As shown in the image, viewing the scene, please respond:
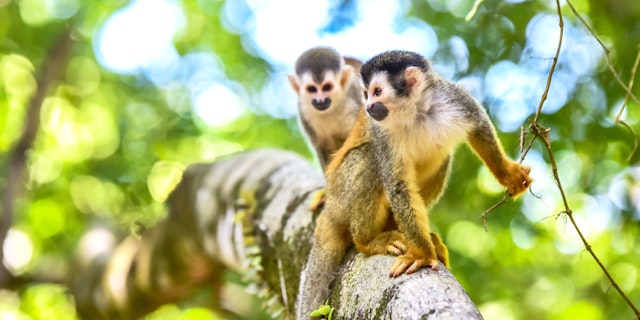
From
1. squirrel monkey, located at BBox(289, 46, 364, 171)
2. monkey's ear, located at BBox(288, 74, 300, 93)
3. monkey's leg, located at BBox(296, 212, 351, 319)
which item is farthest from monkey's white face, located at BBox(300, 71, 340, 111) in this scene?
monkey's leg, located at BBox(296, 212, 351, 319)

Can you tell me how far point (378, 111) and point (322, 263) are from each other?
848 millimetres

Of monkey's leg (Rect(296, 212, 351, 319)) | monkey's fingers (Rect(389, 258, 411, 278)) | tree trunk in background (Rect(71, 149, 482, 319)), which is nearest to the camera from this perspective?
tree trunk in background (Rect(71, 149, 482, 319))

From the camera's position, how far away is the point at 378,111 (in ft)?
10.7

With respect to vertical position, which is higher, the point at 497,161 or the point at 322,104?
the point at 497,161

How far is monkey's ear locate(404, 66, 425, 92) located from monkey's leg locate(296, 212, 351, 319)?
81 cm

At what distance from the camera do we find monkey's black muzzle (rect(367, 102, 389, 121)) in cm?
325

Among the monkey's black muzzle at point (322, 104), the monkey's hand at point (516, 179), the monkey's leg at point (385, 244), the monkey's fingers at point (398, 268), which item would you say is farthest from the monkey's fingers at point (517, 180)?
the monkey's black muzzle at point (322, 104)

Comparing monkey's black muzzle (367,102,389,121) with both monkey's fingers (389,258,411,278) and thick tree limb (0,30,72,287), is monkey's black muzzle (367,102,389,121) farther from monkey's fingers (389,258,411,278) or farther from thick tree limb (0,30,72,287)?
thick tree limb (0,30,72,287)

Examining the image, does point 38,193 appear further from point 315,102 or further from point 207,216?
point 315,102

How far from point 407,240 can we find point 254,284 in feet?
6.13

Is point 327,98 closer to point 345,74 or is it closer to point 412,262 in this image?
point 345,74

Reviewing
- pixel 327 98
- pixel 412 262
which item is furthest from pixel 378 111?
pixel 327 98

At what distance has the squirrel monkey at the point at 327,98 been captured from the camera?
505 cm

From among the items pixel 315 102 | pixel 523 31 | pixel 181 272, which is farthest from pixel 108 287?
pixel 523 31
